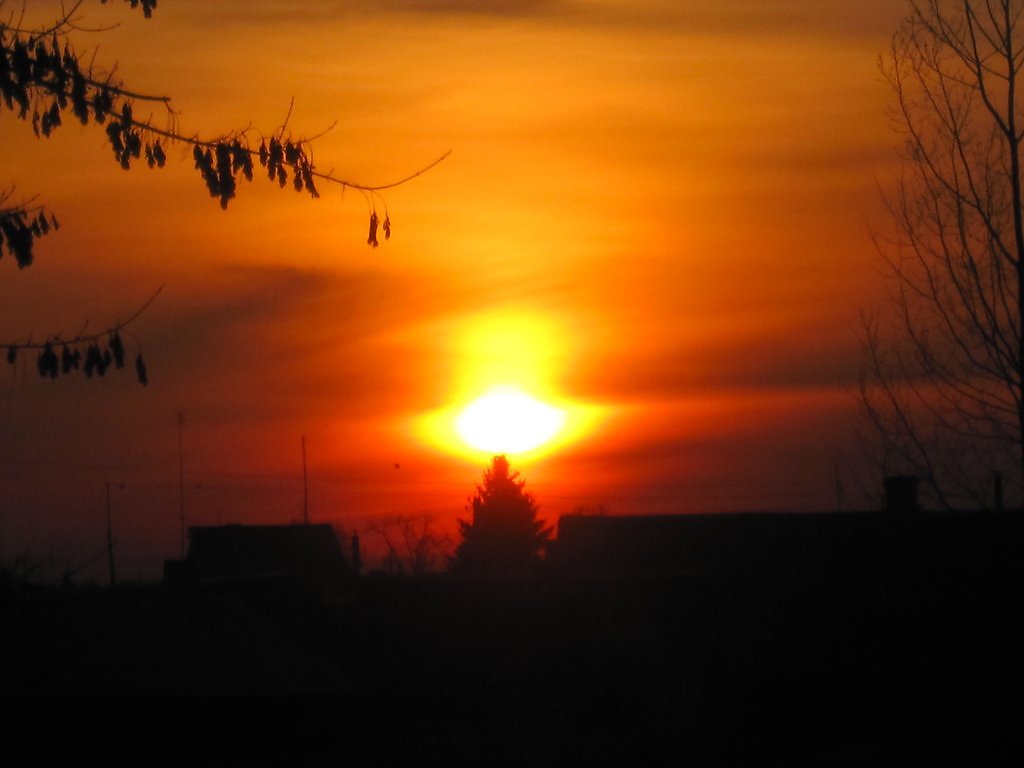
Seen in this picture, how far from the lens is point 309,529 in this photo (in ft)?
186

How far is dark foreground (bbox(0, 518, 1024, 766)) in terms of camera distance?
764 inches

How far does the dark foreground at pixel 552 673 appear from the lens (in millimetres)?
19406

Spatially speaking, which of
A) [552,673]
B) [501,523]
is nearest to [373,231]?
[552,673]

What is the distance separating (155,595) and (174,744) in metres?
6.01

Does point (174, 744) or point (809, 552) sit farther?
point (809, 552)

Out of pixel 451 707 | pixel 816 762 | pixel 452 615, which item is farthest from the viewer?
pixel 452 615

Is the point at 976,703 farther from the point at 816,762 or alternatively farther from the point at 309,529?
the point at 309,529

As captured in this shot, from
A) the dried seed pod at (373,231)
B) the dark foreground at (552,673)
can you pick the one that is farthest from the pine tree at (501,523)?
the dried seed pod at (373,231)

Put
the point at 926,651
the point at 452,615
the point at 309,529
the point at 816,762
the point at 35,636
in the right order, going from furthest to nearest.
Answer: the point at 309,529 → the point at 452,615 → the point at 35,636 → the point at 926,651 → the point at 816,762

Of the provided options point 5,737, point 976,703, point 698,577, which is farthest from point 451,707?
Result: point 976,703

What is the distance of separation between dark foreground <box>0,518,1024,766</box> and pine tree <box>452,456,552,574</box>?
45.4 meters

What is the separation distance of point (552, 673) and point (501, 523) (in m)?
50.9

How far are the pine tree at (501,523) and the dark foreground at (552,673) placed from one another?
45.4 metres

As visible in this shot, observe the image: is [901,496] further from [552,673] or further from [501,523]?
[501,523]
